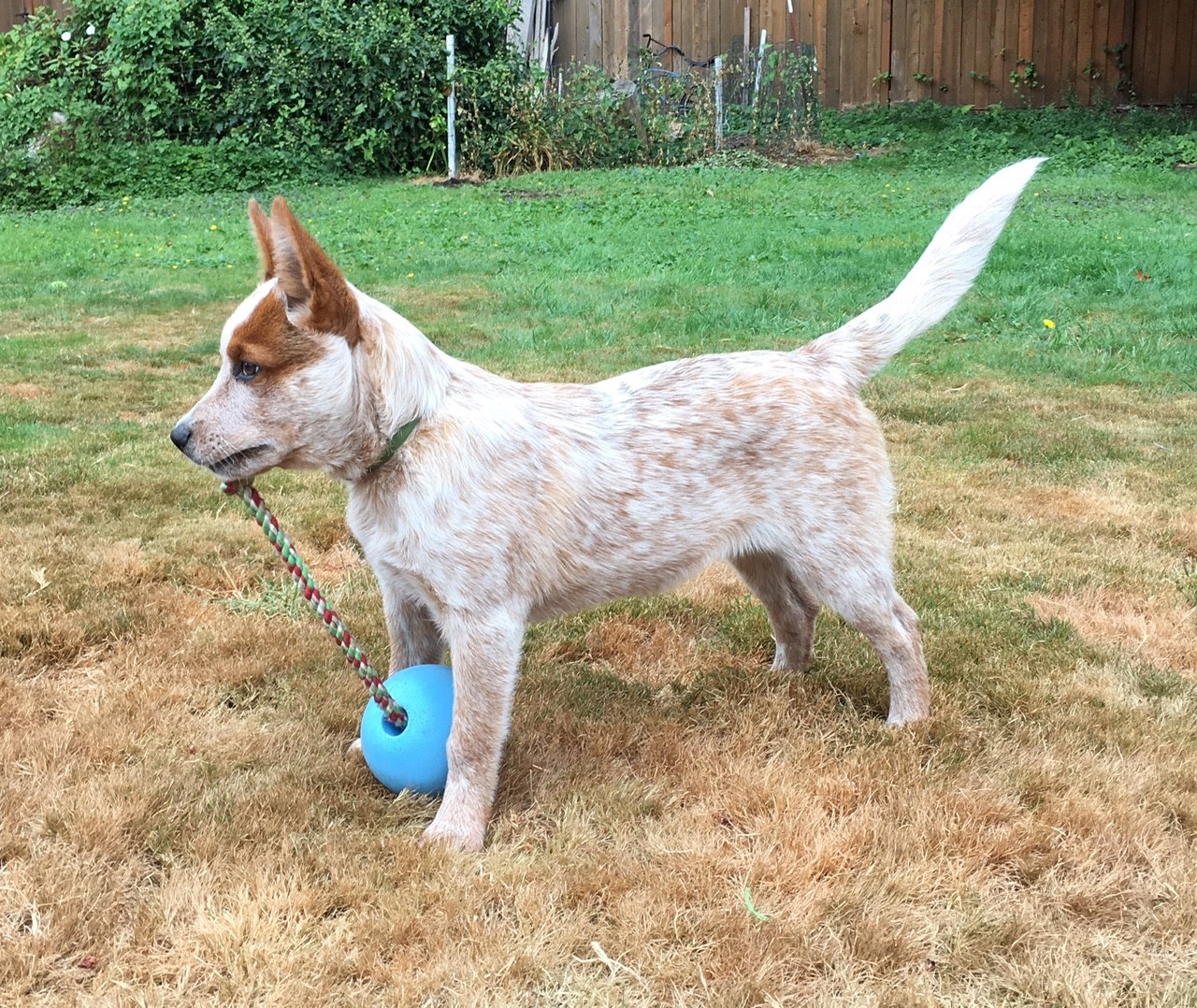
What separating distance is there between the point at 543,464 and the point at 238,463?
2.52 feet

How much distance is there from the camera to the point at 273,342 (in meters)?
2.64

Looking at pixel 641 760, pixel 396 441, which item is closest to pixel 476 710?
pixel 641 760

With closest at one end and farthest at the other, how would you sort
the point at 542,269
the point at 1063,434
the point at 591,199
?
the point at 1063,434, the point at 542,269, the point at 591,199

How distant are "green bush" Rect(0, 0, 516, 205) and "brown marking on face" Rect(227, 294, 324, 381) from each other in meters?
13.4

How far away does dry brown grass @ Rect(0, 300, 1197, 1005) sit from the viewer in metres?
2.37

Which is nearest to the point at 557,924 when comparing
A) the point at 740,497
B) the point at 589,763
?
the point at 589,763

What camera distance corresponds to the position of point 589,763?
318 centimetres

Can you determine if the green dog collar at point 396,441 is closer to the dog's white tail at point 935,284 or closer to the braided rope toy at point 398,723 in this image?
the braided rope toy at point 398,723

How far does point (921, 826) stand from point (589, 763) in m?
0.90

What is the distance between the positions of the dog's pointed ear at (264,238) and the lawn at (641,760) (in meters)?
1.31

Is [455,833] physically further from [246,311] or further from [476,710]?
[246,311]

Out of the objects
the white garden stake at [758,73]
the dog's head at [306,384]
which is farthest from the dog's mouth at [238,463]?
the white garden stake at [758,73]

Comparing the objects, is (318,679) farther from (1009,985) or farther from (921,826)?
(1009,985)

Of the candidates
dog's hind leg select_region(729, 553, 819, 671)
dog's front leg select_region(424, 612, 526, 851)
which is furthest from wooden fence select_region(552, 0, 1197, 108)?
→ dog's front leg select_region(424, 612, 526, 851)
